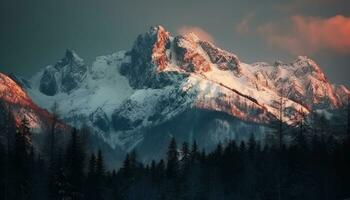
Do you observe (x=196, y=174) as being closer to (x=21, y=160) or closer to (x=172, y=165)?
(x=172, y=165)

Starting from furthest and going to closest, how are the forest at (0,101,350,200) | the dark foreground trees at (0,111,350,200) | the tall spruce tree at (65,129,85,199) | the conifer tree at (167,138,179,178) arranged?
the conifer tree at (167,138,179,178), the dark foreground trees at (0,111,350,200), the forest at (0,101,350,200), the tall spruce tree at (65,129,85,199)

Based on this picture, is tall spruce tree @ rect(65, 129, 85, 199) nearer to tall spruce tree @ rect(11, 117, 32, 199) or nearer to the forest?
the forest

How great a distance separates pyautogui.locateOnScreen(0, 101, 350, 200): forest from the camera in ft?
393

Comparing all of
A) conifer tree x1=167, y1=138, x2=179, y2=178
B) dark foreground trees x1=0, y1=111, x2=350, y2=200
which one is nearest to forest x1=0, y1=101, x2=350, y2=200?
dark foreground trees x1=0, y1=111, x2=350, y2=200

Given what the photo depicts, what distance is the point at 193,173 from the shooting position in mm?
158250

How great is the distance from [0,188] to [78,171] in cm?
1737

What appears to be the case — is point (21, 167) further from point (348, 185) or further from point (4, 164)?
point (348, 185)

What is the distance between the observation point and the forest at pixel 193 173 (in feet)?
393

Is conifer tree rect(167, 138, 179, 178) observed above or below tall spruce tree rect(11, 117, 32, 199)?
above

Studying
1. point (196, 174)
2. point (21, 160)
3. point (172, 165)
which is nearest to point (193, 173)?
point (196, 174)

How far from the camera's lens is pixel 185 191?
154 m

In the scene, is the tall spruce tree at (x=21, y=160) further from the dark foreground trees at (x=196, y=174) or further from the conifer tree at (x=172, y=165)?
the conifer tree at (x=172, y=165)

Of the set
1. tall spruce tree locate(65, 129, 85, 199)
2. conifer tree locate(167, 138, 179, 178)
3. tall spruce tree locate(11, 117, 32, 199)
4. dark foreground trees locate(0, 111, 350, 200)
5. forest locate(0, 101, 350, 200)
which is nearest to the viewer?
tall spruce tree locate(65, 129, 85, 199)

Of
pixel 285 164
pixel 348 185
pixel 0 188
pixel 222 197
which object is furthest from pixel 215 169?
pixel 0 188
